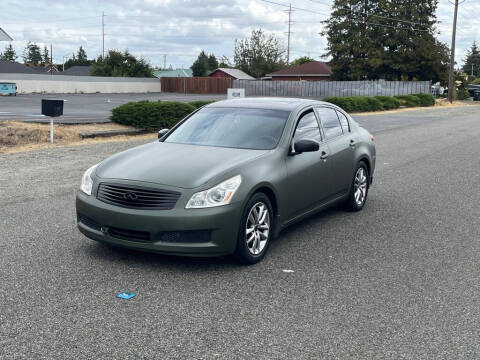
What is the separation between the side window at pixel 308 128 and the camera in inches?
265

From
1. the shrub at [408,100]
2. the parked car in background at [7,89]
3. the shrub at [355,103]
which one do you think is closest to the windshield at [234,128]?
the shrub at [355,103]

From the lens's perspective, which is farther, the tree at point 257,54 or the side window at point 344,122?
the tree at point 257,54

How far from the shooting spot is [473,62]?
148 meters

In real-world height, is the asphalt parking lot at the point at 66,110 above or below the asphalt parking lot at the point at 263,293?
above

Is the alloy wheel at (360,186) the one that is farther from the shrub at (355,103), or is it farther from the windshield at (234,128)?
the shrub at (355,103)

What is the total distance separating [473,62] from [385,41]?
91.5 m

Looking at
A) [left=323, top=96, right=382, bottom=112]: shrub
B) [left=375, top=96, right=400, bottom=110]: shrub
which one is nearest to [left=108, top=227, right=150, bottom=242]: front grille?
[left=323, top=96, right=382, bottom=112]: shrub

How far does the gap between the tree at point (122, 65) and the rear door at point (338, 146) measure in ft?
214

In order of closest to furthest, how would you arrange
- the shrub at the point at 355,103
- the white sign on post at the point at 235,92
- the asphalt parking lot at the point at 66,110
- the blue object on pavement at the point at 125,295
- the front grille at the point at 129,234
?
the blue object on pavement at the point at 125,295 → the front grille at the point at 129,234 → the asphalt parking lot at the point at 66,110 → the white sign on post at the point at 235,92 → the shrub at the point at 355,103

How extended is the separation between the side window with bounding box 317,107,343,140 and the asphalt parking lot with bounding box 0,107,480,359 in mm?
1135

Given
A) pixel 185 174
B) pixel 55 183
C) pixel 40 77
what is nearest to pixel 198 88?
pixel 40 77

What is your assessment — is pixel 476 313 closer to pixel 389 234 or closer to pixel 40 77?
pixel 389 234

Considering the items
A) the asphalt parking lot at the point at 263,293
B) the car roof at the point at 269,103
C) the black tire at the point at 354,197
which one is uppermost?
the car roof at the point at 269,103

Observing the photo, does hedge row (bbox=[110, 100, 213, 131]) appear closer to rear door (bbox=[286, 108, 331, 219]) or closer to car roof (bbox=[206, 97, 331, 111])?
car roof (bbox=[206, 97, 331, 111])
